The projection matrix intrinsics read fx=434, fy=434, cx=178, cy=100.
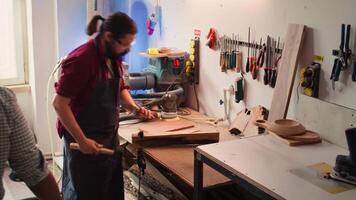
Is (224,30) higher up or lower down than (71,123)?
higher up

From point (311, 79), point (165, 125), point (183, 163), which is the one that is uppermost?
point (311, 79)

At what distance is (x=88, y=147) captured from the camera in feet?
6.91

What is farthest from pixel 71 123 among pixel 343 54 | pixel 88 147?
pixel 343 54

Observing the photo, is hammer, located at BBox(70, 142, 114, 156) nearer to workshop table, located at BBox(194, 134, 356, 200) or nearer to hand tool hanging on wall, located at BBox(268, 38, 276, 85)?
workshop table, located at BBox(194, 134, 356, 200)

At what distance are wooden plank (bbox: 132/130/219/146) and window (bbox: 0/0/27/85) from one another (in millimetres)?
2025

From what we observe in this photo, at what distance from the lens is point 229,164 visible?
6.26 feet

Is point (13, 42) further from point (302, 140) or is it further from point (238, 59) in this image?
point (302, 140)

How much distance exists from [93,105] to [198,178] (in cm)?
65

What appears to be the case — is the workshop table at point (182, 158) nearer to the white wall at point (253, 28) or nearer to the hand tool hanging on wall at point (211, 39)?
the white wall at point (253, 28)

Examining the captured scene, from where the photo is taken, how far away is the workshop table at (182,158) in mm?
2162

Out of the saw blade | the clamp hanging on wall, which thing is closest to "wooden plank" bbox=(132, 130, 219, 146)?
the saw blade

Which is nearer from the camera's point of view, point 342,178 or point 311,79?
point 342,178

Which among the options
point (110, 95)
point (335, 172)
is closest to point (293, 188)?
point (335, 172)

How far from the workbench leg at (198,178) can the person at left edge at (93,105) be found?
50 cm
